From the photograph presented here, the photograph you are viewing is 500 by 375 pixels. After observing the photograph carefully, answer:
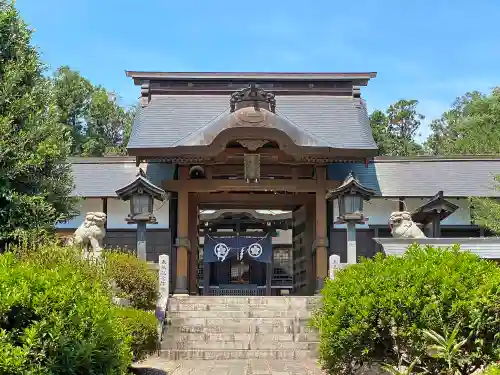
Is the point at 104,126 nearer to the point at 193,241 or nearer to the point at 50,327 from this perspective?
the point at 193,241

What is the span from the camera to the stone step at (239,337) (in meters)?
Answer: 12.6

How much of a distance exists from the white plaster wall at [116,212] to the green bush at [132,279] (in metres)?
6.24

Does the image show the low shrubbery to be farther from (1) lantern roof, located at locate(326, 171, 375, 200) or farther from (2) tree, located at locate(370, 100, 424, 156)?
(2) tree, located at locate(370, 100, 424, 156)

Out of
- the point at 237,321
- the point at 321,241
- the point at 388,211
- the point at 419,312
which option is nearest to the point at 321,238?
the point at 321,241

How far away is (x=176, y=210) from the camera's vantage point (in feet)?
59.1

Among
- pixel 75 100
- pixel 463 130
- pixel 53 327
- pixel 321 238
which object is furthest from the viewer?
pixel 75 100

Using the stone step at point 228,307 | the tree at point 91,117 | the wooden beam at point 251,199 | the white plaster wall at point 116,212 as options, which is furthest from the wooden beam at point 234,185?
the tree at point 91,117

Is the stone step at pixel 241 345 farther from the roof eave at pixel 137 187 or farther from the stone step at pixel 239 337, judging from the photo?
the roof eave at pixel 137 187

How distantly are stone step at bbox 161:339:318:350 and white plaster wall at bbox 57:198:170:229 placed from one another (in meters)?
5.96

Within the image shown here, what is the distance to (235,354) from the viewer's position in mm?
11992

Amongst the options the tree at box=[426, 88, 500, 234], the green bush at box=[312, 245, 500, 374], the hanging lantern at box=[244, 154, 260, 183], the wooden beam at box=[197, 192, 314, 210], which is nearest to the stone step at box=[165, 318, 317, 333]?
the hanging lantern at box=[244, 154, 260, 183]

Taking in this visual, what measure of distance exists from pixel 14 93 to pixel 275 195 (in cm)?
914

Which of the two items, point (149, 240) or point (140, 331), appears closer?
point (140, 331)

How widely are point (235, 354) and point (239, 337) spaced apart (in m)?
0.67
